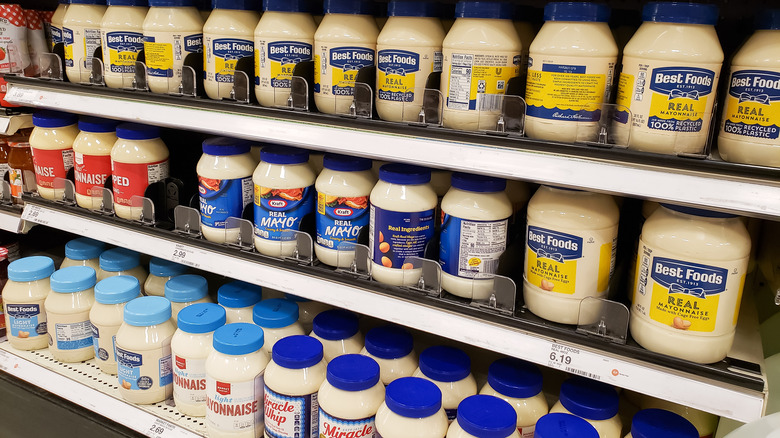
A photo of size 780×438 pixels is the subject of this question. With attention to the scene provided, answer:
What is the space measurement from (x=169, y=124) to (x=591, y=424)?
1181mm

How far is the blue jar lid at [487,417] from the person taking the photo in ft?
3.50

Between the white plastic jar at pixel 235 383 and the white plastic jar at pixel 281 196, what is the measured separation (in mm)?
228

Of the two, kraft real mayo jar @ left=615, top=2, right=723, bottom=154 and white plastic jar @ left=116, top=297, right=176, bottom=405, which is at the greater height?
kraft real mayo jar @ left=615, top=2, right=723, bottom=154

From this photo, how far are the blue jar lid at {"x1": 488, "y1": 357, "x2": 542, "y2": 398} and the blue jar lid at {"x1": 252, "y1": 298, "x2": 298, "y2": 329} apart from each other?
1.78ft

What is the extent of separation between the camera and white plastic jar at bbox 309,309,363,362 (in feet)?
4.78

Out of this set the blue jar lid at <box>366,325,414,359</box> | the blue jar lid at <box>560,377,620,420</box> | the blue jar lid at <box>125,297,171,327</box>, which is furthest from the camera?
the blue jar lid at <box>125,297,171,327</box>

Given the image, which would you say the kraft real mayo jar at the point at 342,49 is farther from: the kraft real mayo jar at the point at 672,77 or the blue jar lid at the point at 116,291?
the blue jar lid at the point at 116,291

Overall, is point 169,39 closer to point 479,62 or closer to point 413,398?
point 479,62


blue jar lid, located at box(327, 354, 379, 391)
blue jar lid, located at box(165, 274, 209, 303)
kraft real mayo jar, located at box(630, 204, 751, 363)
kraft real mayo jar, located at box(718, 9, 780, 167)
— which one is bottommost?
blue jar lid, located at box(165, 274, 209, 303)

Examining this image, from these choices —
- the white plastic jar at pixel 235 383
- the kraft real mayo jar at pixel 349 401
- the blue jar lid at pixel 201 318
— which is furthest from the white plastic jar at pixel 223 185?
the kraft real mayo jar at pixel 349 401

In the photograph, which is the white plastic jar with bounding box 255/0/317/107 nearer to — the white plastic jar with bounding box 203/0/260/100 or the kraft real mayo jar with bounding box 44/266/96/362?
the white plastic jar with bounding box 203/0/260/100

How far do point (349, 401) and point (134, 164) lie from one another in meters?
0.92

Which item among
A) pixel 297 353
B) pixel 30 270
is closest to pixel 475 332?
pixel 297 353

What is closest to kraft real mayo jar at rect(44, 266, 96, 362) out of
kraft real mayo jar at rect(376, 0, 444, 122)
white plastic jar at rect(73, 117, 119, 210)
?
white plastic jar at rect(73, 117, 119, 210)
